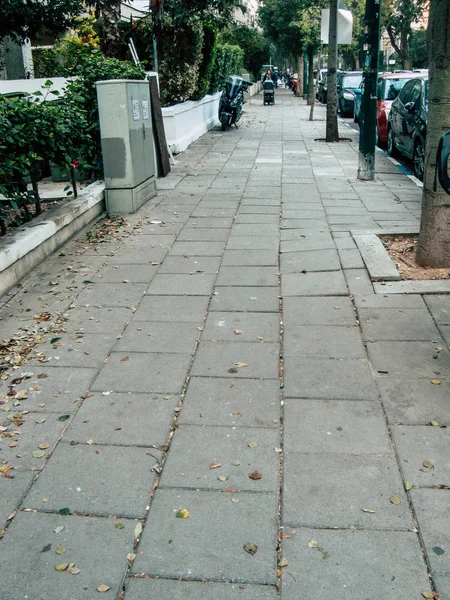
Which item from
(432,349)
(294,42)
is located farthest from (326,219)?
(294,42)

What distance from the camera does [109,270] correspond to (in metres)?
6.42

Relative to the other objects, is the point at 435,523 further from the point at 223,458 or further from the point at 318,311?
the point at 318,311

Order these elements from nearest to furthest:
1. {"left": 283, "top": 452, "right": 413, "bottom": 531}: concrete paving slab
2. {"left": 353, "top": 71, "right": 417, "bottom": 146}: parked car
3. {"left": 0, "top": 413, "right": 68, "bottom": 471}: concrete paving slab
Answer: {"left": 283, "top": 452, "right": 413, "bottom": 531}: concrete paving slab → {"left": 0, "top": 413, "right": 68, "bottom": 471}: concrete paving slab → {"left": 353, "top": 71, "right": 417, "bottom": 146}: parked car

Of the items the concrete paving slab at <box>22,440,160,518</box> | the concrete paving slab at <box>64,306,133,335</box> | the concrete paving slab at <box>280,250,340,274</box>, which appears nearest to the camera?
the concrete paving slab at <box>22,440,160,518</box>

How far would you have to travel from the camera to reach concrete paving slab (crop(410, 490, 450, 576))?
2.59 m

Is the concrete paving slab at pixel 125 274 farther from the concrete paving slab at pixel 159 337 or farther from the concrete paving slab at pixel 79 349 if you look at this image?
the concrete paving slab at pixel 79 349

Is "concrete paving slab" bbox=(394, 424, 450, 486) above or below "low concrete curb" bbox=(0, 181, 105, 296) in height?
below

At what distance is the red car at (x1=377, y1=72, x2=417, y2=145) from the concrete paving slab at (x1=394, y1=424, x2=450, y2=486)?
12.9m

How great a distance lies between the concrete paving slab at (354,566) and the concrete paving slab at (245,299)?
108 inches

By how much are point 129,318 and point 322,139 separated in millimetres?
12888

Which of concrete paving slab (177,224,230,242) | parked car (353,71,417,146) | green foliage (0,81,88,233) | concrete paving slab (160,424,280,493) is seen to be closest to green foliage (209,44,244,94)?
parked car (353,71,417,146)

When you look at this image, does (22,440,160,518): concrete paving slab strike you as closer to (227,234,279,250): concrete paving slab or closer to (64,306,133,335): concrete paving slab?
(64,306,133,335): concrete paving slab

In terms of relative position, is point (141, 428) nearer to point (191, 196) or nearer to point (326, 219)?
point (326, 219)

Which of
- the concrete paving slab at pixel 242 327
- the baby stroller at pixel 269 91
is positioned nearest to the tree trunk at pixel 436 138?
the concrete paving slab at pixel 242 327
